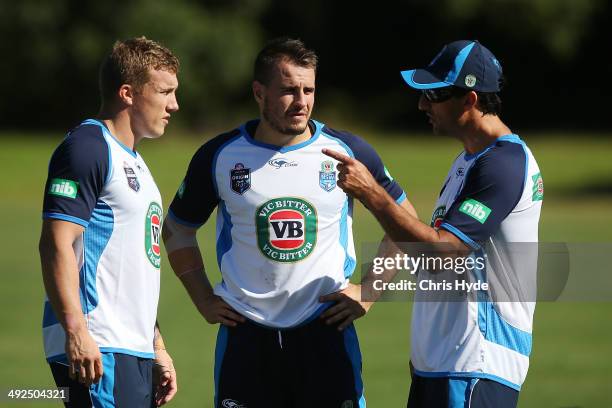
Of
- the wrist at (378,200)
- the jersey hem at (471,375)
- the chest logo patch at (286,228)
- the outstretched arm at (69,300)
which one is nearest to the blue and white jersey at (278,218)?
the chest logo patch at (286,228)

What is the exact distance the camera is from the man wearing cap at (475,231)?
16.9 ft

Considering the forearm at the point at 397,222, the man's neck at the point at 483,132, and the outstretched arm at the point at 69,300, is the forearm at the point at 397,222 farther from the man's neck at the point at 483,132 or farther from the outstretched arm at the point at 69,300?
the outstretched arm at the point at 69,300

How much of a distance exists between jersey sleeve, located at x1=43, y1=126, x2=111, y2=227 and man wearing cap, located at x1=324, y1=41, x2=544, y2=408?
1175 mm

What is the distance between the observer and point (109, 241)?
5.25m

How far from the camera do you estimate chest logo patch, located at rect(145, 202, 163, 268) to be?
5432 mm

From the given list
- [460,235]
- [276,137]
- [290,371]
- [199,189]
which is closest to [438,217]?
[460,235]

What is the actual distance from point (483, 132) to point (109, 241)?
1966 mm

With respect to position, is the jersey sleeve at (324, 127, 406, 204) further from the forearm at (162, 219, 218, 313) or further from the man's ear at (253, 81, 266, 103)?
the forearm at (162, 219, 218, 313)

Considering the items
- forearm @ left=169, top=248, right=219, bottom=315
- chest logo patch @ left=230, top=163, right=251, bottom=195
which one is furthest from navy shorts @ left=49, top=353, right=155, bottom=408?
chest logo patch @ left=230, top=163, right=251, bottom=195

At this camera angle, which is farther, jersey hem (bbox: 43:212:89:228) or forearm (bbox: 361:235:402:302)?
forearm (bbox: 361:235:402:302)

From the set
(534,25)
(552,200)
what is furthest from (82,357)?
(534,25)

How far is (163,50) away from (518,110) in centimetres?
4764

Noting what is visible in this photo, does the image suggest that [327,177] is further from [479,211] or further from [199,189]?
[479,211]

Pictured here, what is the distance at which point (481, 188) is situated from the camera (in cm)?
515
